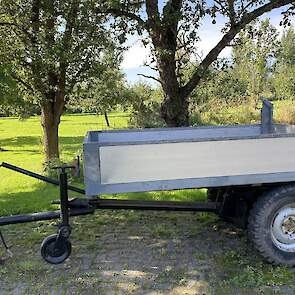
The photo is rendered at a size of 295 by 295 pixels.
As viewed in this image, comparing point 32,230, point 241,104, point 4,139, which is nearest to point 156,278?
point 32,230

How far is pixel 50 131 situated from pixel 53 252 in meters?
7.27

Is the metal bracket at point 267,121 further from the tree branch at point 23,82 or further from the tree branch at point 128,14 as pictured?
the tree branch at point 23,82

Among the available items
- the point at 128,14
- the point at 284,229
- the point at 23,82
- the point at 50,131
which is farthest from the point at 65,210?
the point at 50,131

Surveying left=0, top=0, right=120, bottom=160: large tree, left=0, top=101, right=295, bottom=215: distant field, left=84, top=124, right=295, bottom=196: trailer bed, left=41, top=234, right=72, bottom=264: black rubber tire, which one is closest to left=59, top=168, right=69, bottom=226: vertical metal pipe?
left=41, top=234, right=72, bottom=264: black rubber tire

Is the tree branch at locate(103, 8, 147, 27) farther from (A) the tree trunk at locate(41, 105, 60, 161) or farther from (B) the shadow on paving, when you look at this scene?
(B) the shadow on paving

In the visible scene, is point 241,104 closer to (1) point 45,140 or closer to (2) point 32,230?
(1) point 45,140

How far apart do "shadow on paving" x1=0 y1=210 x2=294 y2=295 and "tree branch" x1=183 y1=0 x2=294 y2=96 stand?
3599 millimetres

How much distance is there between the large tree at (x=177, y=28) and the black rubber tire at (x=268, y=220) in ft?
14.6

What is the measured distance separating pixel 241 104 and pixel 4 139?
1380 centimetres

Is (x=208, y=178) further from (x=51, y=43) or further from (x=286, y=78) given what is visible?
(x=286, y=78)

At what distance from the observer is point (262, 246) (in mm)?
3904

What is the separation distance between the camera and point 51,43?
8.58 meters

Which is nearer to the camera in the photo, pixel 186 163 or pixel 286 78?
pixel 186 163

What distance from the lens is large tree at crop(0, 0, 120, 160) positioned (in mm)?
8289
